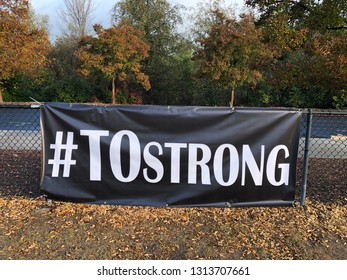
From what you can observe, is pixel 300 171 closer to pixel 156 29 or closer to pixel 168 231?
pixel 168 231

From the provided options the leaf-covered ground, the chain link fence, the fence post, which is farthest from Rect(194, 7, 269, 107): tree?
the leaf-covered ground

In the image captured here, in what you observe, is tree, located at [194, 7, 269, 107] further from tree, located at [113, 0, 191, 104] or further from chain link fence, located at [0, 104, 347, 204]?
chain link fence, located at [0, 104, 347, 204]

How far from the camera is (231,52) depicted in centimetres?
2034

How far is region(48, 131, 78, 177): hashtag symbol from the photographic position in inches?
139

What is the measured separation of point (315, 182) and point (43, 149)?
3.92 metres

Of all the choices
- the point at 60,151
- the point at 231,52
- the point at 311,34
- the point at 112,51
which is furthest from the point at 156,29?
the point at 60,151

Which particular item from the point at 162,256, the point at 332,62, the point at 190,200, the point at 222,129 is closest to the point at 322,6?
the point at 332,62

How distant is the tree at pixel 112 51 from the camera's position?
75.9 ft

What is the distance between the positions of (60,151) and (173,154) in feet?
4.31

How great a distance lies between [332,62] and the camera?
5.28 meters

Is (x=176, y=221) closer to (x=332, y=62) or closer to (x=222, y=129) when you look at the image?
(x=222, y=129)

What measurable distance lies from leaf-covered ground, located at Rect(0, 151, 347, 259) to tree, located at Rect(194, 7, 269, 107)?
17369 millimetres

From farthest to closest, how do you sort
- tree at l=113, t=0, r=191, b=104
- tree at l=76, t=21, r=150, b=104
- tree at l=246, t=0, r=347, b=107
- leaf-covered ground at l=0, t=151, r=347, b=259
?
tree at l=113, t=0, r=191, b=104 → tree at l=76, t=21, r=150, b=104 → tree at l=246, t=0, r=347, b=107 → leaf-covered ground at l=0, t=151, r=347, b=259

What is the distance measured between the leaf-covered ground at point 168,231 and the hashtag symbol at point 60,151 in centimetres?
50
